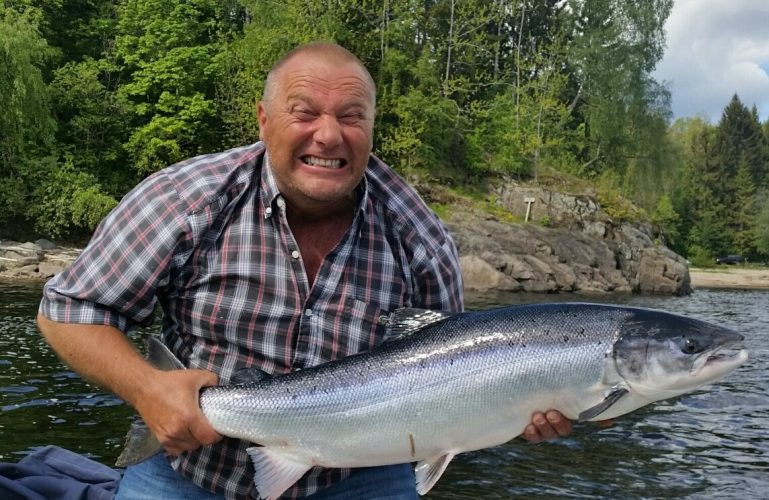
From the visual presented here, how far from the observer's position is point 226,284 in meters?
3.48

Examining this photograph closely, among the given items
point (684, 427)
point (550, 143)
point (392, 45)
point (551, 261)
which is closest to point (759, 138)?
point (550, 143)

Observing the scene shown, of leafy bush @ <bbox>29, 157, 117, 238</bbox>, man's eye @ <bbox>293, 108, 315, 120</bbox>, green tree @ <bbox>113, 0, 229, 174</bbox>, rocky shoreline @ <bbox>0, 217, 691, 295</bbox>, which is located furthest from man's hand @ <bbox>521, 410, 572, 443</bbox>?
green tree @ <bbox>113, 0, 229, 174</bbox>

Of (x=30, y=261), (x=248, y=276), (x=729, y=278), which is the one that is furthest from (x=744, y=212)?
(x=248, y=276)

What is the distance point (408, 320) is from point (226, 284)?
0.85 metres

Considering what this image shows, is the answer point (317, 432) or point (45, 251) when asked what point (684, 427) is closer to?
point (317, 432)

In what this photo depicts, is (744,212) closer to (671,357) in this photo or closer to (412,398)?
(671,357)

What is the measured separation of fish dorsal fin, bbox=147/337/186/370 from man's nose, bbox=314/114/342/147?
45.0 inches

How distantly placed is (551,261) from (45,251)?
23.1 meters

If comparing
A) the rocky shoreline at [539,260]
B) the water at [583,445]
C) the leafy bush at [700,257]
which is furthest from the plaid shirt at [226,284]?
the leafy bush at [700,257]

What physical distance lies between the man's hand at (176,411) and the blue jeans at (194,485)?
1.07 ft

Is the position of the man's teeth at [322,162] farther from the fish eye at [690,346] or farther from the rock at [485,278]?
the rock at [485,278]

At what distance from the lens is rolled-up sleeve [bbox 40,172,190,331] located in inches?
130

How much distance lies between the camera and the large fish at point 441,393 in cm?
332

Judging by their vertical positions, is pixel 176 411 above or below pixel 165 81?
below
